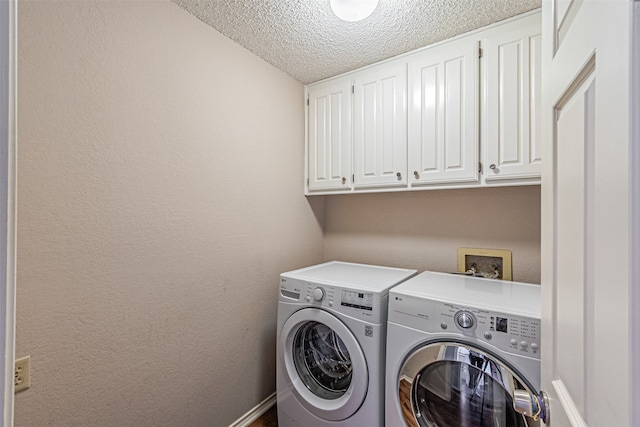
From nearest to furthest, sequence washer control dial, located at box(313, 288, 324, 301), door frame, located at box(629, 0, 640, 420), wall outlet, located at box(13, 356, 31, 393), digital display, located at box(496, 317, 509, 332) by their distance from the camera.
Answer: door frame, located at box(629, 0, 640, 420) → wall outlet, located at box(13, 356, 31, 393) → digital display, located at box(496, 317, 509, 332) → washer control dial, located at box(313, 288, 324, 301)

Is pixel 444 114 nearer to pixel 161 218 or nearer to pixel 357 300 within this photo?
pixel 357 300

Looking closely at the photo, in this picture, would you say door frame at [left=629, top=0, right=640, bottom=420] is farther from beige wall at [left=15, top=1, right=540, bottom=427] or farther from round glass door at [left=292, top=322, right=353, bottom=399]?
beige wall at [left=15, top=1, right=540, bottom=427]

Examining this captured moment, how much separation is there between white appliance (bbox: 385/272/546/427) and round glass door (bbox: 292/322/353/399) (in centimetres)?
34

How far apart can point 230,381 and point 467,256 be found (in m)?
1.64

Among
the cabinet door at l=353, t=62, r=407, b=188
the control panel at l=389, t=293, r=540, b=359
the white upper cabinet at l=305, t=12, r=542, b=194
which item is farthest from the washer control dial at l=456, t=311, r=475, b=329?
the cabinet door at l=353, t=62, r=407, b=188

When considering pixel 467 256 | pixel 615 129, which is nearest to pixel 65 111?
pixel 615 129

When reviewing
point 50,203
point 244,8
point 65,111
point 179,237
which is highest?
point 244,8

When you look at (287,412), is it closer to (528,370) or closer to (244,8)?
(528,370)

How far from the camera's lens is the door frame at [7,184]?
35 centimetres

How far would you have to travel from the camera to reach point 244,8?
4.44 ft

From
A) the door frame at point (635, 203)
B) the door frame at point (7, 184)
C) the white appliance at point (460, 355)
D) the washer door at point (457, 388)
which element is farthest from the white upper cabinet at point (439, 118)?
the door frame at point (7, 184)

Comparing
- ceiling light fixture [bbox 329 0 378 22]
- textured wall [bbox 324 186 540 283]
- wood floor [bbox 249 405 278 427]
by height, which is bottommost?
wood floor [bbox 249 405 278 427]

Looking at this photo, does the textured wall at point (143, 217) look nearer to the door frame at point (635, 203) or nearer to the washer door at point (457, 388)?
the washer door at point (457, 388)

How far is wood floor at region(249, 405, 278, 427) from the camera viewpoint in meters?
1.72
